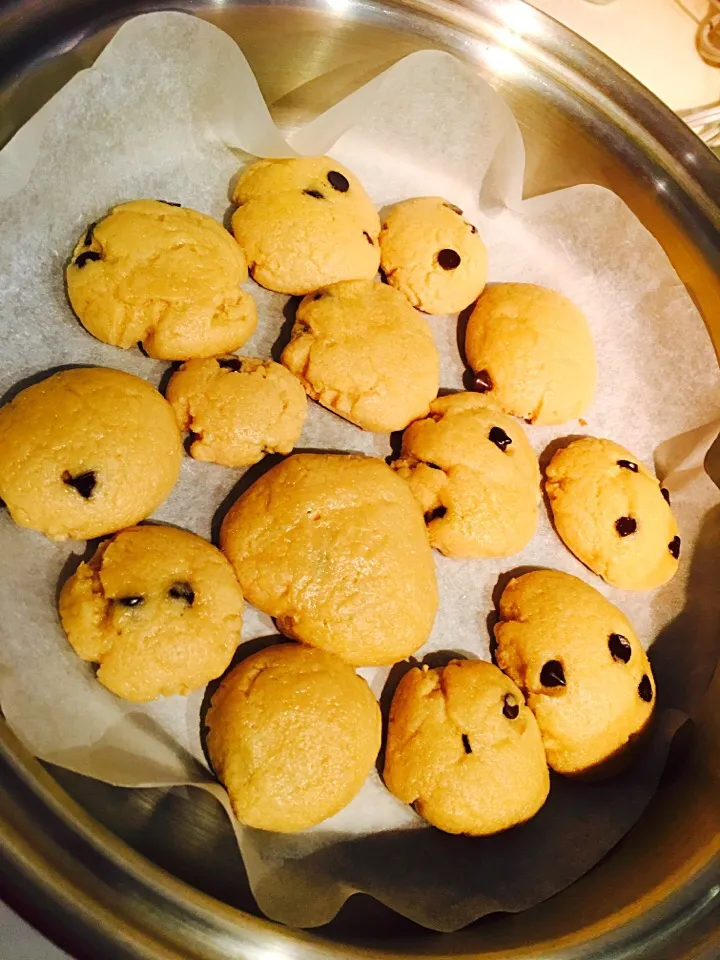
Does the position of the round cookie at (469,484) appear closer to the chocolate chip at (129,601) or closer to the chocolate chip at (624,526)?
the chocolate chip at (624,526)

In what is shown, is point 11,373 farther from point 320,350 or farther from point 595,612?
point 595,612

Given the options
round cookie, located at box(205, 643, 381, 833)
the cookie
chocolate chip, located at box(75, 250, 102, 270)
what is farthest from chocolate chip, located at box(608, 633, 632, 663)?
chocolate chip, located at box(75, 250, 102, 270)

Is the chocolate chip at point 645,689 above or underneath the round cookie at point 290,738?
above

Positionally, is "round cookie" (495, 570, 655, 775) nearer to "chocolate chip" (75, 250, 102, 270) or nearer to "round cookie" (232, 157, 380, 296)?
"round cookie" (232, 157, 380, 296)

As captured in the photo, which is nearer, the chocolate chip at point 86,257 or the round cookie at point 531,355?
the chocolate chip at point 86,257

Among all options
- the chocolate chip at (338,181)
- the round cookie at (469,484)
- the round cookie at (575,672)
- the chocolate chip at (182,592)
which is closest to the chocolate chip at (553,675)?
the round cookie at (575,672)

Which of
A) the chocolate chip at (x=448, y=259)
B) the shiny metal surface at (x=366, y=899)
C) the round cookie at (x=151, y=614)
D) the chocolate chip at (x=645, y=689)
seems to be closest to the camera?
the shiny metal surface at (x=366, y=899)

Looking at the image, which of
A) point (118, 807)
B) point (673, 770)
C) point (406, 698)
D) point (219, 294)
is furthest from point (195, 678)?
point (673, 770)
